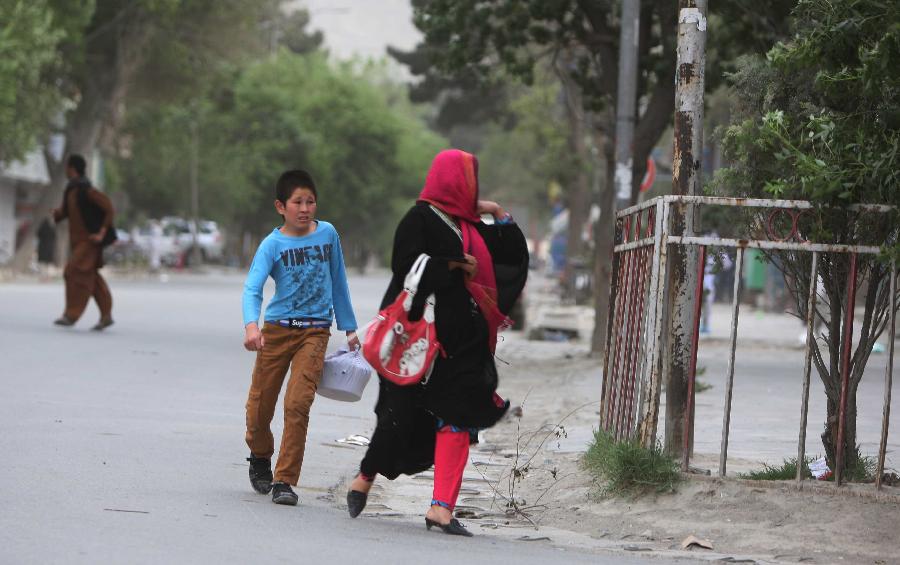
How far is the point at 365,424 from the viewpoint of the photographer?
11.7 m

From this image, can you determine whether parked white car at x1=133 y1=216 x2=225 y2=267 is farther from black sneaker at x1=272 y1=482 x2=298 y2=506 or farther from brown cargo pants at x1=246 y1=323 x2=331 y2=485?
black sneaker at x1=272 y1=482 x2=298 y2=506

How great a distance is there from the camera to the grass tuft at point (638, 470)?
7569mm

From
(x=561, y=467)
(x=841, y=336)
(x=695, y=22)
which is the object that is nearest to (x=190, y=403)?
(x=561, y=467)

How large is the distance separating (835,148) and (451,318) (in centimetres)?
194

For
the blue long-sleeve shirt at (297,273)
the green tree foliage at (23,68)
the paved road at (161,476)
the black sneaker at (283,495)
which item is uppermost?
the green tree foliage at (23,68)

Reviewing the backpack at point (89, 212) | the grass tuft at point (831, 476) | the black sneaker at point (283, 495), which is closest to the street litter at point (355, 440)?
the black sneaker at point (283, 495)

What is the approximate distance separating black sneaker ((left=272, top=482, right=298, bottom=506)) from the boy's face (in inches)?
48.1

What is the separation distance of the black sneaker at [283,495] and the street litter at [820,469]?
2.48 meters

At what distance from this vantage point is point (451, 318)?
22.1 ft

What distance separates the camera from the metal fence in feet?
23.6

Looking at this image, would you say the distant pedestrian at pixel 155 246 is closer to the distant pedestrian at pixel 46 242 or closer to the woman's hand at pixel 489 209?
the distant pedestrian at pixel 46 242

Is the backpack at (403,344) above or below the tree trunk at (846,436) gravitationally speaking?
above

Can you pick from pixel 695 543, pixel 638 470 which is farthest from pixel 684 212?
pixel 695 543

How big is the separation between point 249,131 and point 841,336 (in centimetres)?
6317
